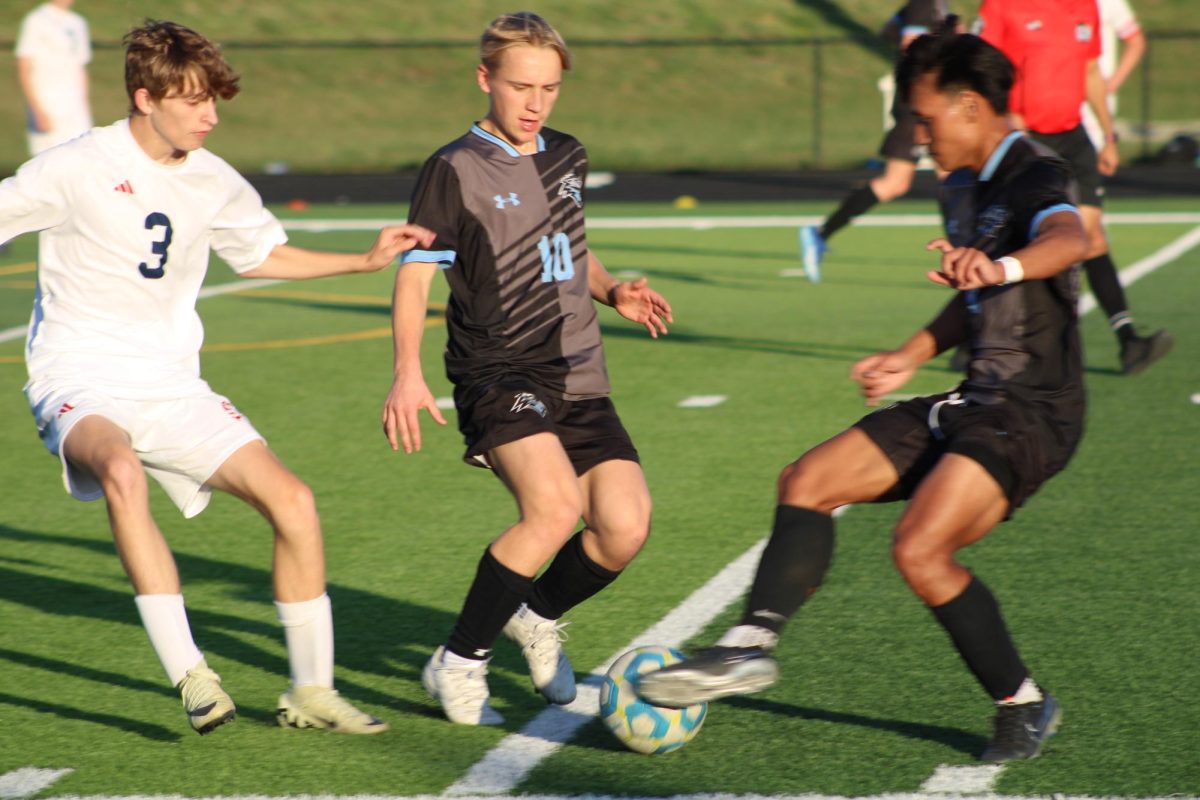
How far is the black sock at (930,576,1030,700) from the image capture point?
388cm

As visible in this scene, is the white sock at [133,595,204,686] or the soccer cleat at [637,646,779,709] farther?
the white sock at [133,595,204,686]

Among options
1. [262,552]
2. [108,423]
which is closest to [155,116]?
[108,423]

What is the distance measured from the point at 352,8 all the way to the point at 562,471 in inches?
1603

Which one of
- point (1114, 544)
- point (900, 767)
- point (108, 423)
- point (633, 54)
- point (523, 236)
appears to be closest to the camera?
point (900, 767)

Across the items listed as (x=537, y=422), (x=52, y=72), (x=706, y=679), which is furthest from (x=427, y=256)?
(x=52, y=72)

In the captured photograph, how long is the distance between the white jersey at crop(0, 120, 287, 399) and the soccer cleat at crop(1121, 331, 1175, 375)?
6050 millimetres

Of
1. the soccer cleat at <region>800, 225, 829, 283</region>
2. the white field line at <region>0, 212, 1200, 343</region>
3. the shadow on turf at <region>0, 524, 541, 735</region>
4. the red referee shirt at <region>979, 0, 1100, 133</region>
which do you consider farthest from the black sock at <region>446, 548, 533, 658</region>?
the white field line at <region>0, 212, 1200, 343</region>

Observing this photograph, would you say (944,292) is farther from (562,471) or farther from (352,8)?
(352,8)

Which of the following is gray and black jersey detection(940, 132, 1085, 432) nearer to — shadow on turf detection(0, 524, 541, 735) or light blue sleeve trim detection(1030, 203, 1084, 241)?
light blue sleeve trim detection(1030, 203, 1084, 241)

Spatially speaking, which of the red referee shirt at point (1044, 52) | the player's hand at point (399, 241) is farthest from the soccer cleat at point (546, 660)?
the red referee shirt at point (1044, 52)

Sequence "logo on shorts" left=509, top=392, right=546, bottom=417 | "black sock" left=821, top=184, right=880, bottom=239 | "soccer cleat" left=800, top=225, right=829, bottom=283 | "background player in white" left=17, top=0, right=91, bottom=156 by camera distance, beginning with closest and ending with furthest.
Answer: "logo on shorts" left=509, top=392, right=546, bottom=417, "black sock" left=821, top=184, right=880, bottom=239, "soccer cleat" left=800, top=225, right=829, bottom=283, "background player in white" left=17, top=0, right=91, bottom=156

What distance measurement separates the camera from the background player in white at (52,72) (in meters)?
14.6

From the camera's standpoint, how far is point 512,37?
168 inches

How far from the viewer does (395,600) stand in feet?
17.9
